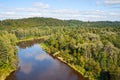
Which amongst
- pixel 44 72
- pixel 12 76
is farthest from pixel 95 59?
pixel 12 76

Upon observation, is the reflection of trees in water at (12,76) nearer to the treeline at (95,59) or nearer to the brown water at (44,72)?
the brown water at (44,72)

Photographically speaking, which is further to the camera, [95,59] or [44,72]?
[95,59]

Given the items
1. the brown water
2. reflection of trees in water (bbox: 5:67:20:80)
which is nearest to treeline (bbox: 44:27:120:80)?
the brown water

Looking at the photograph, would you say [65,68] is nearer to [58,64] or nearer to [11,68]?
[58,64]

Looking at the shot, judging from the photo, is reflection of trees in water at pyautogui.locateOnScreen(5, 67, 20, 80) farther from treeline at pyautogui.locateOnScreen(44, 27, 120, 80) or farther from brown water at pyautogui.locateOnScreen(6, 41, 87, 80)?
treeline at pyautogui.locateOnScreen(44, 27, 120, 80)

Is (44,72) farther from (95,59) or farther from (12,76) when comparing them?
(95,59)

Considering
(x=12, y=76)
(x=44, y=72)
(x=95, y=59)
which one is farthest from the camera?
(x=95, y=59)

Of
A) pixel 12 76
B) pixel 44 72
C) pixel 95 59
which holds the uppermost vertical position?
pixel 95 59

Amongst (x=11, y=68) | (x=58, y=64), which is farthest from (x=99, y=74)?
(x=11, y=68)

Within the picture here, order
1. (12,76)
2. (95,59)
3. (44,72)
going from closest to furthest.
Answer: (12,76), (44,72), (95,59)

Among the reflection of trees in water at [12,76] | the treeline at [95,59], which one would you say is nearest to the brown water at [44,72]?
the reflection of trees in water at [12,76]

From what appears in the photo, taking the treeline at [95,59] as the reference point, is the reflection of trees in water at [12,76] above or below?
below
